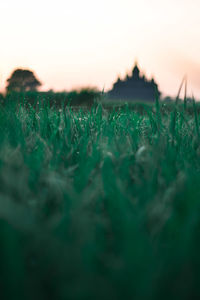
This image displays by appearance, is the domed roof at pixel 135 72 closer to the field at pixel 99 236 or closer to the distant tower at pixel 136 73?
the distant tower at pixel 136 73

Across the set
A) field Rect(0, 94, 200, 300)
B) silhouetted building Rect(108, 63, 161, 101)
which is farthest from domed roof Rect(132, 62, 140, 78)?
field Rect(0, 94, 200, 300)

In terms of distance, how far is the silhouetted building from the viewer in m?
38.6

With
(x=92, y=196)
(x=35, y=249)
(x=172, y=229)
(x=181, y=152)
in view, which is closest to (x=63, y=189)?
(x=92, y=196)

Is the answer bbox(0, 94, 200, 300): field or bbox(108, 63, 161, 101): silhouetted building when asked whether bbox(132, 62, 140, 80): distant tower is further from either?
bbox(0, 94, 200, 300): field

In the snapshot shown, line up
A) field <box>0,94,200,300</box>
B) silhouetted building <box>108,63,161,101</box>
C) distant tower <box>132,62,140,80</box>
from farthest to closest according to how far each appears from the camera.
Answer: distant tower <box>132,62,140,80</box> < silhouetted building <box>108,63,161,101</box> < field <box>0,94,200,300</box>

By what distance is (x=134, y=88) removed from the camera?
1538 inches

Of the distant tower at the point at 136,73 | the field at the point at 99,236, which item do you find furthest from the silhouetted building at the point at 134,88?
the field at the point at 99,236

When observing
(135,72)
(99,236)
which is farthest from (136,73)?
(99,236)

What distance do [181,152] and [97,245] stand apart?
0.79m

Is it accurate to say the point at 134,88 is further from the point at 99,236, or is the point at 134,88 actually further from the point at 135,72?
the point at 99,236

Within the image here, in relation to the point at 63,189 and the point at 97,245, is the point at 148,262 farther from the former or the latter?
the point at 63,189

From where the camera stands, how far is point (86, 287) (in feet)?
1.29

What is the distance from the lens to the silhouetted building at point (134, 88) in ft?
127

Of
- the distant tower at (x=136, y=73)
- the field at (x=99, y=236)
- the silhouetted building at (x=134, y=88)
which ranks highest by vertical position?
the distant tower at (x=136, y=73)
